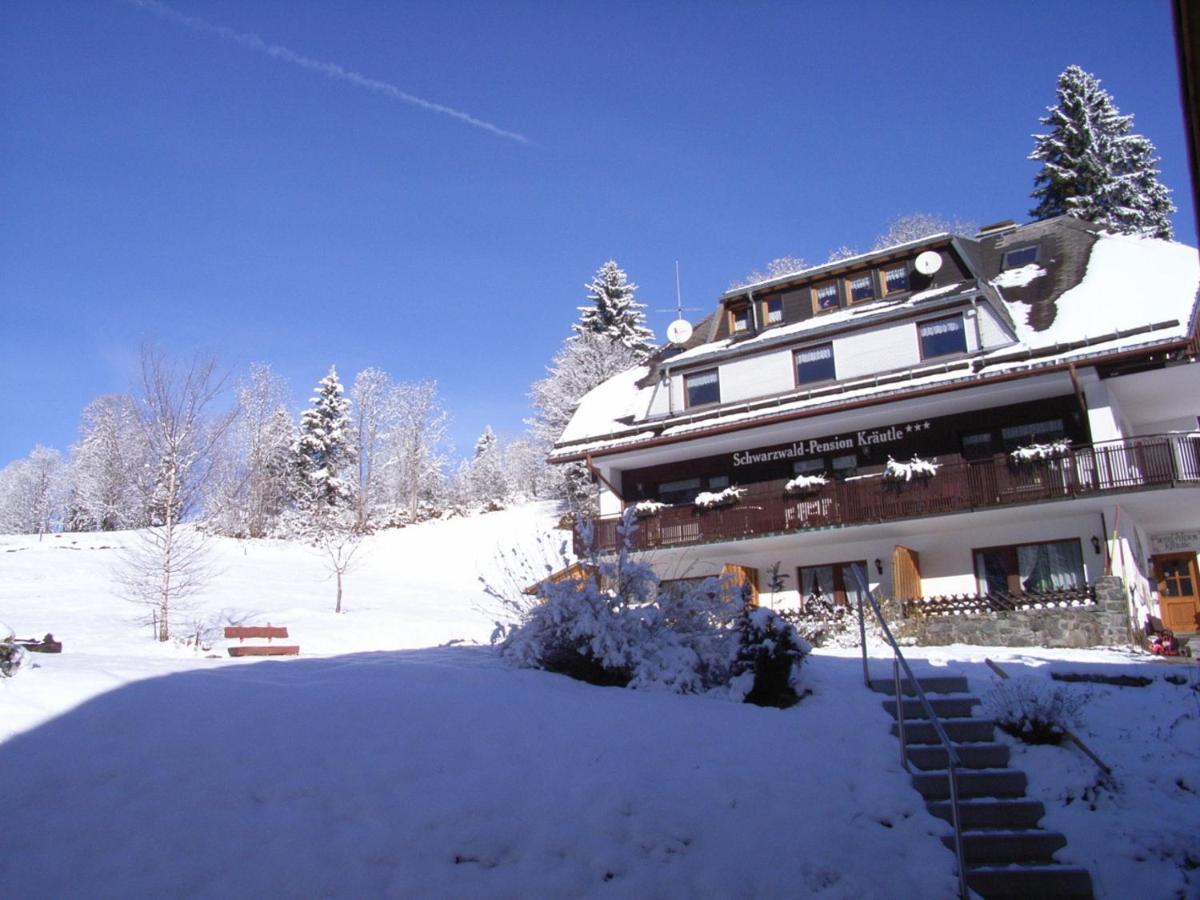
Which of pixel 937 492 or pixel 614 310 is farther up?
pixel 614 310

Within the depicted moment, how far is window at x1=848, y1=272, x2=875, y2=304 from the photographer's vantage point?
85.2 ft

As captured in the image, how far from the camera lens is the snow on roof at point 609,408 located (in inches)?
1049

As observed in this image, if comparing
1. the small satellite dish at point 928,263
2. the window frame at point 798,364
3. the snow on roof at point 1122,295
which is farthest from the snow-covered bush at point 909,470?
the small satellite dish at point 928,263

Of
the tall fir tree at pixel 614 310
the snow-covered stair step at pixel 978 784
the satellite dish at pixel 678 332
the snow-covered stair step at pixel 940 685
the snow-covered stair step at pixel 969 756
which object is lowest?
the snow-covered stair step at pixel 978 784

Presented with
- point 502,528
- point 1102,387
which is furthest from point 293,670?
point 502,528

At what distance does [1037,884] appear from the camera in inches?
254

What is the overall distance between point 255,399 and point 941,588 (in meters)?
44.3

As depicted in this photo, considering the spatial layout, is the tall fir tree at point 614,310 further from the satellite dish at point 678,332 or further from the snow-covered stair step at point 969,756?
the snow-covered stair step at point 969,756

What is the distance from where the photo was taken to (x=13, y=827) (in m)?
5.53

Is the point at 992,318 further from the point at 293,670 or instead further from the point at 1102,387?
the point at 293,670

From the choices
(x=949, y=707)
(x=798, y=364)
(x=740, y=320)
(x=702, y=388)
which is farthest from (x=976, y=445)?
(x=949, y=707)

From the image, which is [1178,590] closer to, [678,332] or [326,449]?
[678,332]

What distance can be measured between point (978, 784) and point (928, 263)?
1861 centimetres

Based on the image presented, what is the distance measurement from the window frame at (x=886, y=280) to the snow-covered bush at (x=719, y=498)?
23.7ft
